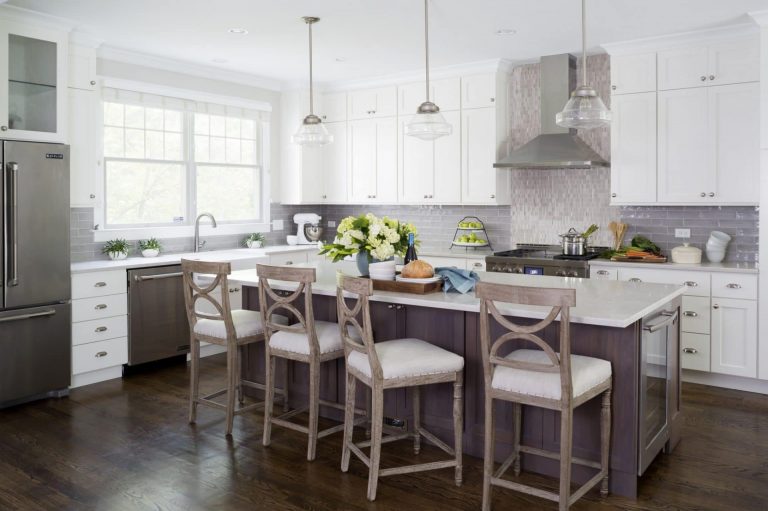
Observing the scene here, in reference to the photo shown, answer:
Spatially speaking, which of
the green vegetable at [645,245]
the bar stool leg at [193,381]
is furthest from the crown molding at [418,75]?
the bar stool leg at [193,381]

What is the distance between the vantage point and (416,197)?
6.88m

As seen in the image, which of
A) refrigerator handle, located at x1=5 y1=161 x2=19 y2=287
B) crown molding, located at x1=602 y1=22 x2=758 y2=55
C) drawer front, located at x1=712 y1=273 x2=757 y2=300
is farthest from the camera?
crown molding, located at x1=602 y1=22 x2=758 y2=55

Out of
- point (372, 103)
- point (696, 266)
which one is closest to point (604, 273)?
point (696, 266)

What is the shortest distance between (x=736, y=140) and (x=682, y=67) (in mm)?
713

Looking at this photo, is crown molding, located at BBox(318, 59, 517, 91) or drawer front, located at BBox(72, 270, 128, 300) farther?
crown molding, located at BBox(318, 59, 517, 91)

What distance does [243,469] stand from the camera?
11.7 ft

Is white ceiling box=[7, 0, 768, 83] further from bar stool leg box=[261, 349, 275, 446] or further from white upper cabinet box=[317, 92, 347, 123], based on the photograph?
bar stool leg box=[261, 349, 275, 446]

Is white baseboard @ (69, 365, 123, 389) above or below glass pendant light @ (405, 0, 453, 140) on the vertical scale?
below

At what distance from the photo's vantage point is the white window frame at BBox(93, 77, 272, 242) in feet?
19.3

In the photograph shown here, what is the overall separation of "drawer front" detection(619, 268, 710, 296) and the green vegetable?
0.36 metres

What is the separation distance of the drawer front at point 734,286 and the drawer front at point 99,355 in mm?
4582

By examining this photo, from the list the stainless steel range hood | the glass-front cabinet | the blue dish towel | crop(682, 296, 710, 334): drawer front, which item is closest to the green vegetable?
crop(682, 296, 710, 334): drawer front

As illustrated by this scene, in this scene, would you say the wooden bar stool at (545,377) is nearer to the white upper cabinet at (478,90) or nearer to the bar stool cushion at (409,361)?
the bar stool cushion at (409,361)

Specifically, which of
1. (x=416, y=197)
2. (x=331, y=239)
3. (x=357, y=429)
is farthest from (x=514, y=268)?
(x=331, y=239)
